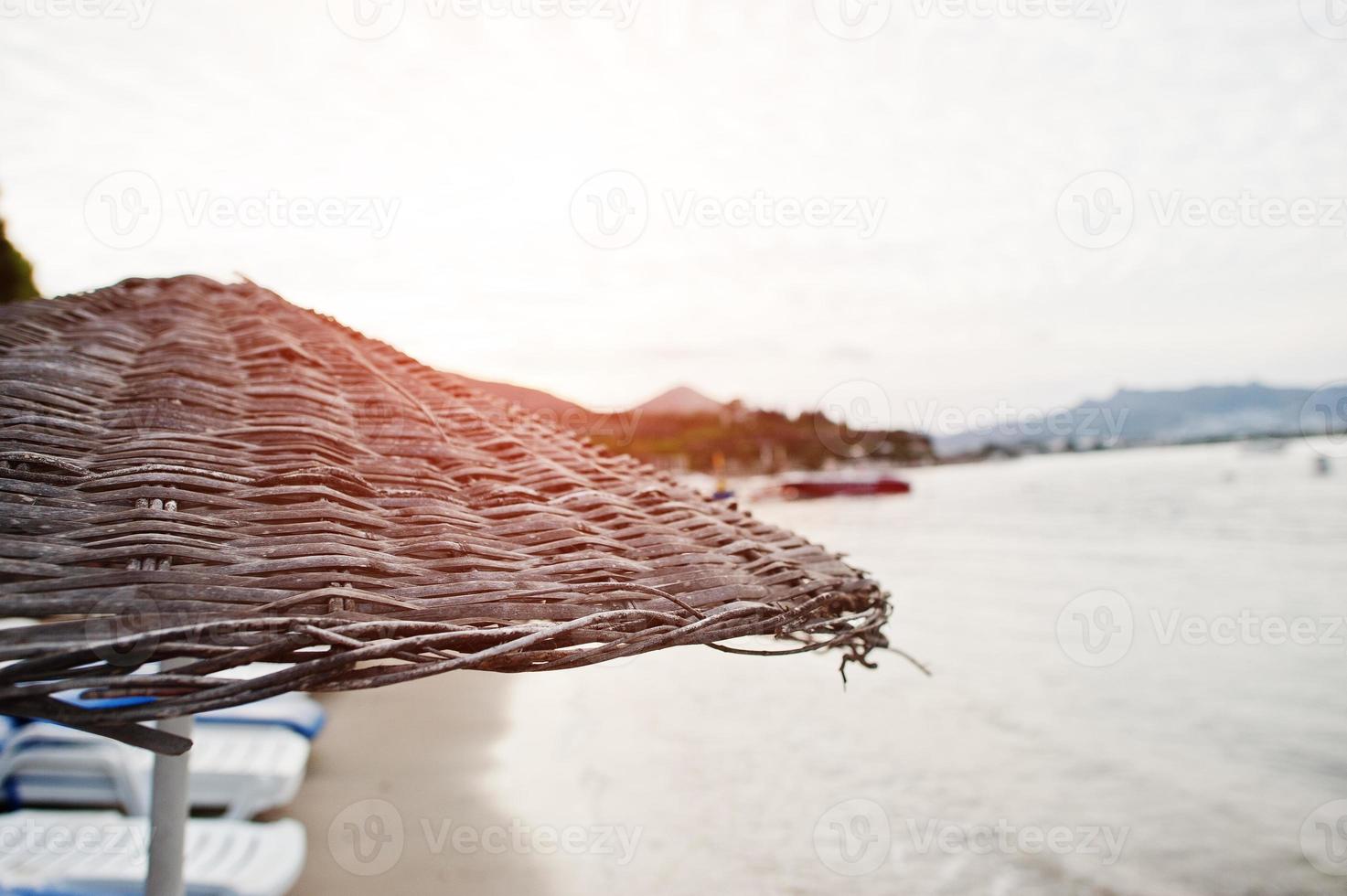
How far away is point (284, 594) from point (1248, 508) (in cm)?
3748

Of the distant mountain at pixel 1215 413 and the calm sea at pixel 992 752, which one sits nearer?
the calm sea at pixel 992 752

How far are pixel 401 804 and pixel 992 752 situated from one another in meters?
7.52

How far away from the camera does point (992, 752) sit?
994 cm

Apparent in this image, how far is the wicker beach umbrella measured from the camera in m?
0.63

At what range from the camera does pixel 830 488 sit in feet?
178

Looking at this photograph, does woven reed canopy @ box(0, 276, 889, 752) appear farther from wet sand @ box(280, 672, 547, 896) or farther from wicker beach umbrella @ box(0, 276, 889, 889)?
wet sand @ box(280, 672, 547, 896)

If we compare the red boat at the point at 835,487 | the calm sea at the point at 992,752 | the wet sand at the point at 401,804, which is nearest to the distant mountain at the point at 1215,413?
the red boat at the point at 835,487

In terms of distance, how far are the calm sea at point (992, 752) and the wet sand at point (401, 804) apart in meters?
0.37

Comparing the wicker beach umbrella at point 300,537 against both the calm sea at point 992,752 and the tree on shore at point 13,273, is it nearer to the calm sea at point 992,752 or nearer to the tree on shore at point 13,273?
the calm sea at point 992,752

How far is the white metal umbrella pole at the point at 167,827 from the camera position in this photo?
3.89 ft

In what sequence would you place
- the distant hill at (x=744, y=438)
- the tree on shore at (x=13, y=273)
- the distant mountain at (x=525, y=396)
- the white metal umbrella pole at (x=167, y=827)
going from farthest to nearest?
the distant hill at (x=744, y=438), the tree on shore at (x=13, y=273), the distant mountain at (x=525, y=396), the white metal umbrella pole at (x=167, y=827)

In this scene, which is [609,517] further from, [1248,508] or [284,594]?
[1248,508]

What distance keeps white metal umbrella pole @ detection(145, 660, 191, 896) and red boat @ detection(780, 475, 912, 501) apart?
177 ft

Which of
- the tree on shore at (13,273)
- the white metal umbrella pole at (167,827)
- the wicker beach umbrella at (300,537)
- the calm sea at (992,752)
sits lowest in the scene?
the calm sea at (992,752)
